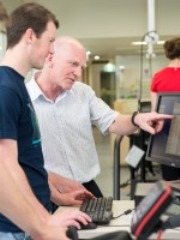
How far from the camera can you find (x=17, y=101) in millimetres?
1434

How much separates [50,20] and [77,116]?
79cm

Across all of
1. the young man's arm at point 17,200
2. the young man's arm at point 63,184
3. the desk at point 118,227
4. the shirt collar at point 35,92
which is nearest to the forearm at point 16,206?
the young man's arm at point 17,200

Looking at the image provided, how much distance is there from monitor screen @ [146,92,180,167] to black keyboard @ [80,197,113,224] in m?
0.35

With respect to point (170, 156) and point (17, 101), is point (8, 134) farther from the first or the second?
point (170, 156)

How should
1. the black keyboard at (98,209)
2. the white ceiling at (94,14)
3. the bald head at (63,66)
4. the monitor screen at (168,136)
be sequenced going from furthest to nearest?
the white ceiling at (94,14) < the bald head at (63,66) < the monitor screen at (168,136) < the black keyboard at (98,209)

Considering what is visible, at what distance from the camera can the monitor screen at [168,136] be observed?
1.97 meters

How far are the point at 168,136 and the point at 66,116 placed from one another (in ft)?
1.94

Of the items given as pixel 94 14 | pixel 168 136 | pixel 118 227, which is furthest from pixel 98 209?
pixel 94 14

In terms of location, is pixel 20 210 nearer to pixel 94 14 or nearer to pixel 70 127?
pixel 70 127

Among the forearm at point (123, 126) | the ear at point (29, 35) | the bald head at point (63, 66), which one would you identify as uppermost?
the ear at point (29, 35)

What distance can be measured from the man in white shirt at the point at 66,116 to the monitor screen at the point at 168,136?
5.9 inches

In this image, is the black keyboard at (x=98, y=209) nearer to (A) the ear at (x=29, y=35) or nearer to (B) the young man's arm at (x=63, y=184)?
(B) the young man's arm at (x=63, y=184)

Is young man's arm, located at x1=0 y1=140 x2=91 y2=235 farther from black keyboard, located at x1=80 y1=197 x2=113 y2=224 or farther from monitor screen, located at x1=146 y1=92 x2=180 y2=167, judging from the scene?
monitor screen, located at x1=146 y1=92 x2=180 y2=167

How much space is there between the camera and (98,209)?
180cm
